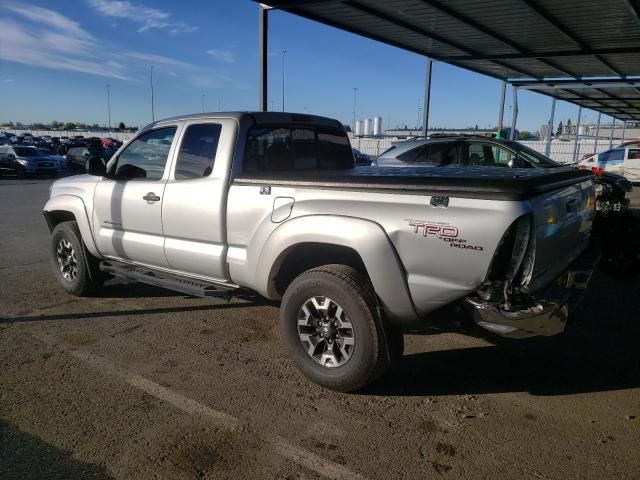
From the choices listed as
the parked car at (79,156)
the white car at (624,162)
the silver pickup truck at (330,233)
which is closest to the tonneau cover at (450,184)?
the silver pickup truck at (330,233)

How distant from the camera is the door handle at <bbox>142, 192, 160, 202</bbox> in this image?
4.57 m

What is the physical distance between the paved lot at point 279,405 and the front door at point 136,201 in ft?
2.33

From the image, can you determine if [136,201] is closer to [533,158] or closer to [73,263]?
[73,263]

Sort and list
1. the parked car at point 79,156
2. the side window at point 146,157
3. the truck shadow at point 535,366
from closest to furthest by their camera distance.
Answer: the truck shadow at point 535,366 → the side window at point 146,157 → the parked car at point 79,156

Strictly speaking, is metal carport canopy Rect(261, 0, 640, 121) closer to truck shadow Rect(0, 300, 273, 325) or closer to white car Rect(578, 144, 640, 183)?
truck shadow Rect(0, 300, 273, 325)

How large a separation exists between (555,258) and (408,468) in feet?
5.73

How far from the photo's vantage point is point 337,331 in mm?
3531

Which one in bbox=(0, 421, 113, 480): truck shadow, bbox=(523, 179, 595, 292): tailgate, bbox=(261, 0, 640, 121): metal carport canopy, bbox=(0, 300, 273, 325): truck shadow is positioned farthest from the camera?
bbox=(261, 0, 640, 121): metal carport canopy

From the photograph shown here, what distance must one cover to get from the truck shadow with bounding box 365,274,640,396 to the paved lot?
0.6 inches

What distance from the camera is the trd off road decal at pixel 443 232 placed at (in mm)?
2881

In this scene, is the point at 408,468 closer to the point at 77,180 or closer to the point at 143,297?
the point at 143,297

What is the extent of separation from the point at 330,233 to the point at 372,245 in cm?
32

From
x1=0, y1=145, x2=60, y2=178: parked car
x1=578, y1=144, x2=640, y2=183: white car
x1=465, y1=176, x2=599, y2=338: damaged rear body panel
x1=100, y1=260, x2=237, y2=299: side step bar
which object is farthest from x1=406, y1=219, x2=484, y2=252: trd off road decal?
x1=0, y1=145, x2=60, y2=178: parked car

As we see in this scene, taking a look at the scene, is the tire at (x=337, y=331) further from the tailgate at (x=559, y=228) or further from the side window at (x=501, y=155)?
the side window at (x=501, y=155)
